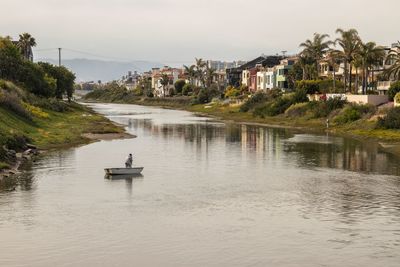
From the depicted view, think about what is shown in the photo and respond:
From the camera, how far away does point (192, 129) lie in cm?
10450

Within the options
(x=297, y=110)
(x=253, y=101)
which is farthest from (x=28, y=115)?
(x=253, y=101)

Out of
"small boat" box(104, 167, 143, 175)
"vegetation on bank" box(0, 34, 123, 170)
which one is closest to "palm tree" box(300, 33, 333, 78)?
"vegetation on bank" box(0, 34, 123, 170)

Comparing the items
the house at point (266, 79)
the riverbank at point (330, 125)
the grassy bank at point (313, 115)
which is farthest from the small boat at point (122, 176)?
the house at point (266, 79)

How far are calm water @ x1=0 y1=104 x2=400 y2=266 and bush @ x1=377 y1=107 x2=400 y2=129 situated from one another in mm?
19610

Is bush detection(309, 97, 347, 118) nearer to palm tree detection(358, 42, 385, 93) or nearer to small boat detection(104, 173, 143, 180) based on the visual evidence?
palm tree detection(358, 42, 385, 93)

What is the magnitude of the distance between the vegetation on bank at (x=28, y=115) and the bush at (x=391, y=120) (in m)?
37.0

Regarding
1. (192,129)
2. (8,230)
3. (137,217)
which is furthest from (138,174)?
(192,129)

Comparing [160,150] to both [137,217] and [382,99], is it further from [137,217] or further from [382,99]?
[382,99]

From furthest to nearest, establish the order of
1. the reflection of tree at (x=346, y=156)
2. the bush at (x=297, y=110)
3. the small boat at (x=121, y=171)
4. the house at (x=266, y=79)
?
the house at (x=266, y=79), the bush at (x=297, y=110), the reflection of tree at (x=346, y=156), the small boat at (x=121, y=171)

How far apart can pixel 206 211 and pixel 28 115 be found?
54066 millimetres

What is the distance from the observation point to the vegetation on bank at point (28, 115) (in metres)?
63.9

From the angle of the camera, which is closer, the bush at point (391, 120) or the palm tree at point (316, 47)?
the bush at point (391, 120)

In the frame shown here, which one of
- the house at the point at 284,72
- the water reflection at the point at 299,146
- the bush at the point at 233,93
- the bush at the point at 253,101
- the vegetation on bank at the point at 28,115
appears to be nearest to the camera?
the water reflection at the point at 299,146

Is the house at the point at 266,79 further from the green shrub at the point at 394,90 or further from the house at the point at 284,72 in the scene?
the green shrub at the point at 394,90
